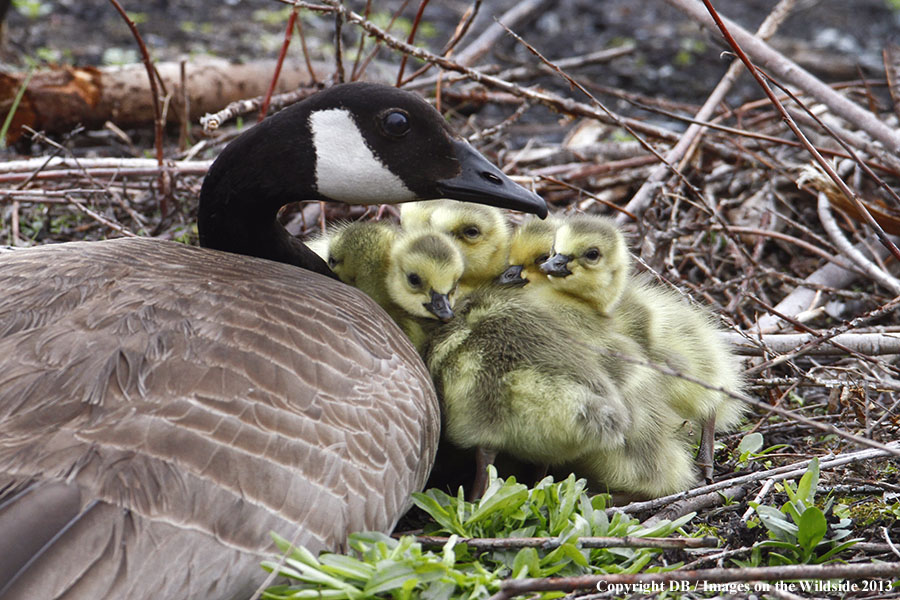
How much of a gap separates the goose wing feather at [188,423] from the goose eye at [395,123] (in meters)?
0.58

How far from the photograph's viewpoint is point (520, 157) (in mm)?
5262

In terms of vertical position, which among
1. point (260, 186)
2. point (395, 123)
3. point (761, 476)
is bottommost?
point (761, 476)

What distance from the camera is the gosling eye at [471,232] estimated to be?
3539mm

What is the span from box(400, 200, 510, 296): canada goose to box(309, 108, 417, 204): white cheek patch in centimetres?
27

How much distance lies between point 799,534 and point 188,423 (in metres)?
1.57

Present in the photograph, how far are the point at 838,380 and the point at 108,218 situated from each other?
10.2 feet

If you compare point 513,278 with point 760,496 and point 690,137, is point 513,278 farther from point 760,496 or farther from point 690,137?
point 690,137

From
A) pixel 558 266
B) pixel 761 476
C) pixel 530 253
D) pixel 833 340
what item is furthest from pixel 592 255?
pixel 833 340

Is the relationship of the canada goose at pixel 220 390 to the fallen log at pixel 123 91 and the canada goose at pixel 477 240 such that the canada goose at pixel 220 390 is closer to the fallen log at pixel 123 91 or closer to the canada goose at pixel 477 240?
the canada goose at pixel 477 240

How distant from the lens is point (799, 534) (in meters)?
2.62

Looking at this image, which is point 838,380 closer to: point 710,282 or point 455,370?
point 710,282

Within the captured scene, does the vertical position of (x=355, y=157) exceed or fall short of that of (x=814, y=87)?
it falls short

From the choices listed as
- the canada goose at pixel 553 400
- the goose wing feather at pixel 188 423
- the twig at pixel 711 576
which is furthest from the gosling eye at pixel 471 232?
the twig at pixel 711 576

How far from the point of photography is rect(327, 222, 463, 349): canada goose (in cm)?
319
